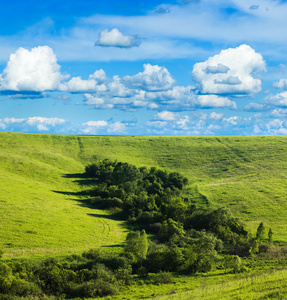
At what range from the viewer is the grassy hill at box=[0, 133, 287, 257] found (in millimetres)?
61031

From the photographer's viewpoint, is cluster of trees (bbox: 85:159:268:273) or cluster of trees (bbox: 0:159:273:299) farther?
cluster of trees (bbox: 85:159:268:273)

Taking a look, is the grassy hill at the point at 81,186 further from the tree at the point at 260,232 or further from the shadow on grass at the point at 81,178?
the tree at the point at 260,232

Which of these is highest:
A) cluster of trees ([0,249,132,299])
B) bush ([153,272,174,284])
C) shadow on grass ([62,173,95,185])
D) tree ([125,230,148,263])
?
shadow on grass ([62,173,95,185])

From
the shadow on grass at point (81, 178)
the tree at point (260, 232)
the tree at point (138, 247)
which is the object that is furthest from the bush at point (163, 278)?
the shadow on grass at point (81, 178)

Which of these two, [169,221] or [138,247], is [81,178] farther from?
[138,247]

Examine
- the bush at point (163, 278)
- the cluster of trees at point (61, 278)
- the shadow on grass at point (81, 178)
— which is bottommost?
the bush at point (163, 278)

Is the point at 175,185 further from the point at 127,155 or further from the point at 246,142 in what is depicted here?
the point at 246,142

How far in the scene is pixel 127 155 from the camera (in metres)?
150

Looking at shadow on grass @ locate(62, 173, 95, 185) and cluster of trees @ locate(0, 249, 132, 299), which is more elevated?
shadow on grass @ locate(62, 173, 95, 185)

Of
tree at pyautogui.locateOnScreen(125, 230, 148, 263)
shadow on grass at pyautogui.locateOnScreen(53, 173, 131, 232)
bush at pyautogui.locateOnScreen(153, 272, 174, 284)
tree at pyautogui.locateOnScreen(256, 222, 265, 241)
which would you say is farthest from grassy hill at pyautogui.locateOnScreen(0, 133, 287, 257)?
bush at pyautogui.locateOnScreen(153, 272, 174, 284)

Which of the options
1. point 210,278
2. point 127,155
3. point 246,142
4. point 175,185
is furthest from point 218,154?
point 210,278

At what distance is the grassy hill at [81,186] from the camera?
6103 centimetres

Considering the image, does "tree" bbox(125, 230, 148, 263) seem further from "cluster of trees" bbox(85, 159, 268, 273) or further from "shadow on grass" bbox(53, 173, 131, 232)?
"shadow on grass" bbox(53, 173, 131, 232)

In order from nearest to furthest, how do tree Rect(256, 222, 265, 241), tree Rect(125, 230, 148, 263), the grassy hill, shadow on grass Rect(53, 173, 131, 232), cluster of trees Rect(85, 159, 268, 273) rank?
tree Rect(125, 230, 148, 263) < cluster of trees Rect(85, 159, 268, 273) < tree Rect(256, 222, 265, 241) < the grassy hill < shadow on grass Rect(53, 173, 131, 232)
